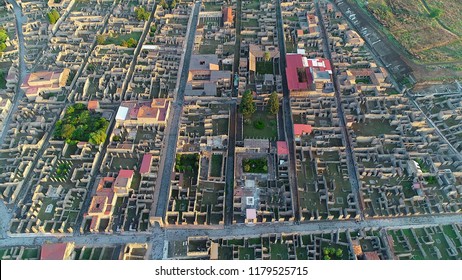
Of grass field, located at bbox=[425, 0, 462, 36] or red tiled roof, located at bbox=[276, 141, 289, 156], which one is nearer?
red tiled roof, located at bbox=[276, 141, 289, 156]

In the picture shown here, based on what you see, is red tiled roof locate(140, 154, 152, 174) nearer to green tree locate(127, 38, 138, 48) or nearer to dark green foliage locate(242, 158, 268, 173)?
dark green foliage locate(242, 158, 268, 173)

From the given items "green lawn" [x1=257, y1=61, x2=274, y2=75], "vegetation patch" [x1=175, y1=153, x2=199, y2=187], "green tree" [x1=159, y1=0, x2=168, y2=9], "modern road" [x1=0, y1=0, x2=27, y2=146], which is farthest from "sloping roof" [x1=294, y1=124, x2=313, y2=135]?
"modern road" [x1=0, y1=0, x2=27, y2=146]

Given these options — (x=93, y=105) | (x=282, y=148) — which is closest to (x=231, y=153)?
(x=282, y=148)

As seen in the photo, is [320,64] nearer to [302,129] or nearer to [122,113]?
[302,129]

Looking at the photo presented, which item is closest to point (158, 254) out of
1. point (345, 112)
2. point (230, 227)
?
point (230, 227)

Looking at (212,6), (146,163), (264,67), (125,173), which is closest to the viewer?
(125,173)

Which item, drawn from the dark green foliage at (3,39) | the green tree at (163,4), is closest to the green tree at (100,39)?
the green tree at (163,4)
